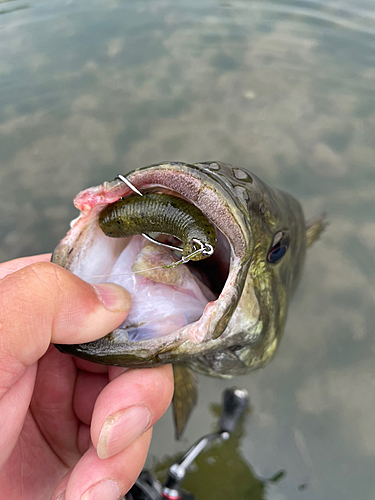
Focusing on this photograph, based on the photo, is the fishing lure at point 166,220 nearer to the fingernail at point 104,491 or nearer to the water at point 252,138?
the fingernail at point 104,491

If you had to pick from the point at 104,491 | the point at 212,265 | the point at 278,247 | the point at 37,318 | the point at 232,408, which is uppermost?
the point at 37,318

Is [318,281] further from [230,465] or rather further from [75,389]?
[75,389]

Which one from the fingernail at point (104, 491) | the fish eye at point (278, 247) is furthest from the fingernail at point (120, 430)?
the fish eye at point (278, 247)

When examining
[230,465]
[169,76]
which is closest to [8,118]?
[169,76]

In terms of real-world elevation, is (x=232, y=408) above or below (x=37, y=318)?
below

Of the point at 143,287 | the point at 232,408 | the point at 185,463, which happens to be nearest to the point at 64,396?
the point at 143,287

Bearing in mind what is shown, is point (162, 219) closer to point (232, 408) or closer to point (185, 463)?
point (185, 463)

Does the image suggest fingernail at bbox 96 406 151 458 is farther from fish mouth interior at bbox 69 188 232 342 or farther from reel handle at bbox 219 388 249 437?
reel handle at bbox 219 388 249 437
